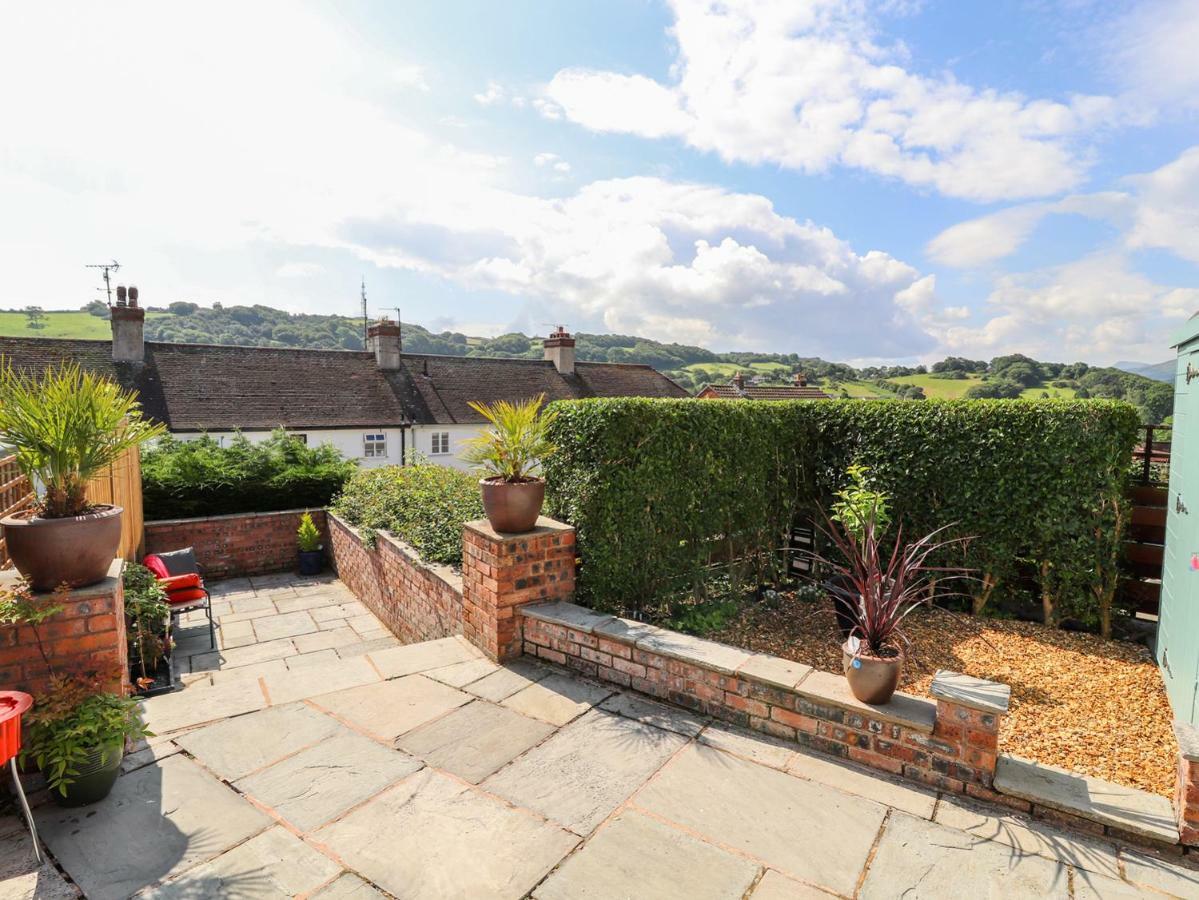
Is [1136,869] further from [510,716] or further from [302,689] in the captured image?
[302,689]

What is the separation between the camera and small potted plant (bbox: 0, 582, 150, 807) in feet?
8.62

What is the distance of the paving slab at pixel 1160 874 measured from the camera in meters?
2.35

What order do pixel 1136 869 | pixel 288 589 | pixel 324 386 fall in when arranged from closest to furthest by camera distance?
pixel 1136 869, pixel 288 589, pixel 324 386

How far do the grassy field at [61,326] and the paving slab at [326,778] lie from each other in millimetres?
61887

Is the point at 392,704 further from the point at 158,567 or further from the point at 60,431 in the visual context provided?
the point at 158,567

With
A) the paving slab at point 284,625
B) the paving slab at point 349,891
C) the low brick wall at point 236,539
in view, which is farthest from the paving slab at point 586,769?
the low brick wall at point 236,539

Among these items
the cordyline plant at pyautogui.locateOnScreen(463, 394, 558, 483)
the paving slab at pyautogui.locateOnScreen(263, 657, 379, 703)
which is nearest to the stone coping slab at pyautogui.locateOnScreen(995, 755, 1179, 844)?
the cordyline plant at pyautogui.locateOnScreen(463, 394, 558, 483)

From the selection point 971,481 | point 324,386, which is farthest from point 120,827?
point 324,386

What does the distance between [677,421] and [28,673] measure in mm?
4103

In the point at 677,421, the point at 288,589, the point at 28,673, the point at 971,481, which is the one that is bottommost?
the point at 288,589

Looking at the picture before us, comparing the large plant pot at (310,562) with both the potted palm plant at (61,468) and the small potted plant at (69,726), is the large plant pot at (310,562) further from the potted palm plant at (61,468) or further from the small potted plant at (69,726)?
the small potted plant at (69,726)

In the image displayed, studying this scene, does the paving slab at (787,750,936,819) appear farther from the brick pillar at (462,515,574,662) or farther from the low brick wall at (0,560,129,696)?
the low brick wall at (0,560,129,696)

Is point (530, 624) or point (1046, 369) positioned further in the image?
point (1046, 369)

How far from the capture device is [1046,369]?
30.2 m
